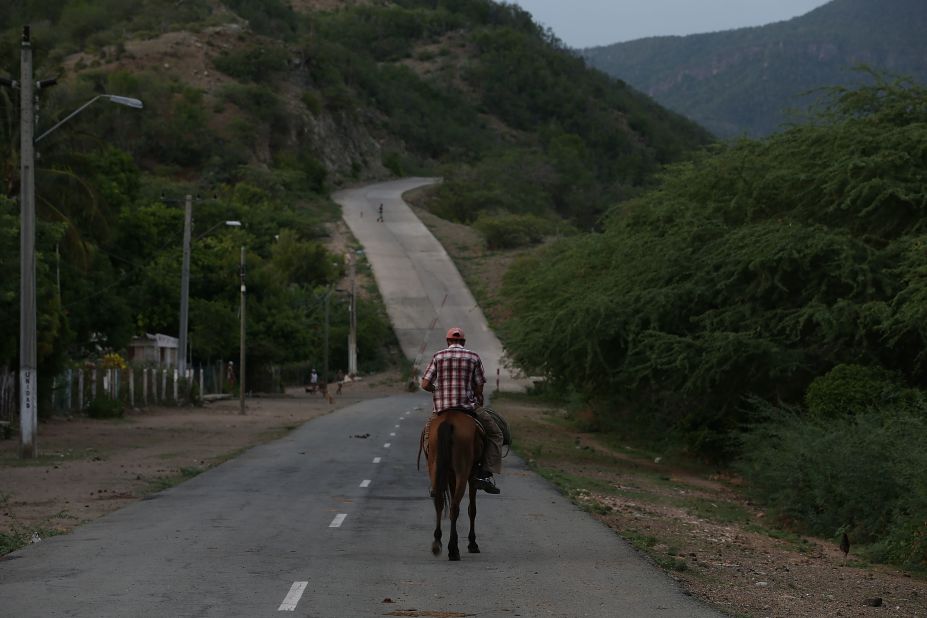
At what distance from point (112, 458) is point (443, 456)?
17.3 metres

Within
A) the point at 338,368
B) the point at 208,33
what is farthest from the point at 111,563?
the point at 208,33

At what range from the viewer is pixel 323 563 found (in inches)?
539

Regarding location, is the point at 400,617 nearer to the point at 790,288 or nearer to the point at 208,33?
the point at 790,288

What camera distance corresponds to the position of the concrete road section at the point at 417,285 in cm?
8550

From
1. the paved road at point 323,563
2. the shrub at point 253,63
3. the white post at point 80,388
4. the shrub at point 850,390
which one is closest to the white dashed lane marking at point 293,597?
the paved road at point 323,563

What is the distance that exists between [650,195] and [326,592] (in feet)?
91.6

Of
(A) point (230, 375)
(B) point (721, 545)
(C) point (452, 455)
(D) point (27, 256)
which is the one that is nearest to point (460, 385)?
(C) point (452, 455)

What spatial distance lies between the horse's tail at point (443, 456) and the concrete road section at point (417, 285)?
2108 inches

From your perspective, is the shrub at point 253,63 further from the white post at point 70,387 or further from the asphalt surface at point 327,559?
the asphalt surface at point 327,559

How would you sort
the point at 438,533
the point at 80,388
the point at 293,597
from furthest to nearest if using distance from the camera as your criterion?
the point at 80,388, the point at 438,533, the point at 293,597

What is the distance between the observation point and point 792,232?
30656 mm

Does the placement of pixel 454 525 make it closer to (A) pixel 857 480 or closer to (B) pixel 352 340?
(A) pixel 857 480

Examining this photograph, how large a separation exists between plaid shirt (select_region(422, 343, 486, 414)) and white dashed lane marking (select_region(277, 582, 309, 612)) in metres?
2.73

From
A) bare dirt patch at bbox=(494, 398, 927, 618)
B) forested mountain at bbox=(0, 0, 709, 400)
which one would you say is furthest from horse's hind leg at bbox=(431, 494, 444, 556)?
forested mountain at bbox=(0, 0, 709, 400)
